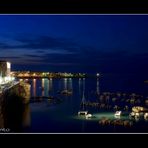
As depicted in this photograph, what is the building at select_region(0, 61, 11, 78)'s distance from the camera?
507 centimetres

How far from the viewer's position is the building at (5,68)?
5.07 metres

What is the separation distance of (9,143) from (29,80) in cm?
76

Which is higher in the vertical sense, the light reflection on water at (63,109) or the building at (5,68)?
the building at (5,68)

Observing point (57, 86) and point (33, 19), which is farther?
point (57, 86)

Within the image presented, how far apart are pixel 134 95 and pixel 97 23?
915 mm

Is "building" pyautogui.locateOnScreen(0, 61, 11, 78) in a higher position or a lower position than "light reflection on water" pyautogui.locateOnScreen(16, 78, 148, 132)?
higher

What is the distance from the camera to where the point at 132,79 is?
5188 mm

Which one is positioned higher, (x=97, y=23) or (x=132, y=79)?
(x=97, y=23)

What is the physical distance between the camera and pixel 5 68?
5.11 metres

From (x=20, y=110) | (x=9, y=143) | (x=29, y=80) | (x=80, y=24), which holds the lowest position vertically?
(x=9, y=143)

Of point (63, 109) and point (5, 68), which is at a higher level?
point (5, 68)
